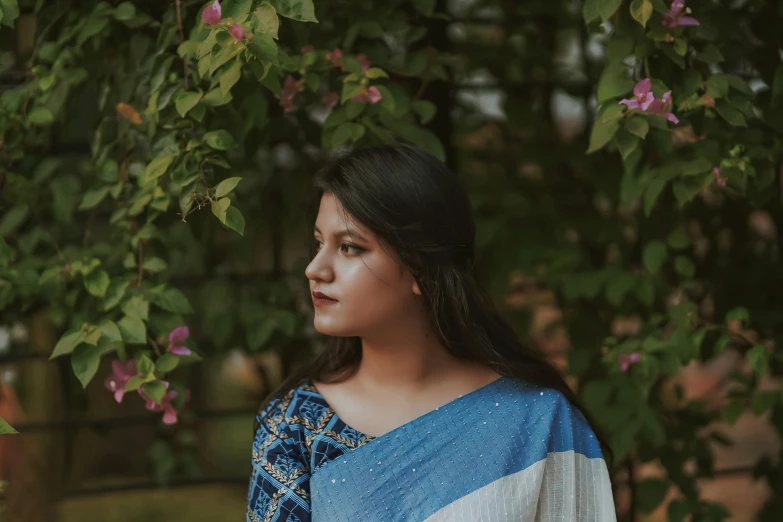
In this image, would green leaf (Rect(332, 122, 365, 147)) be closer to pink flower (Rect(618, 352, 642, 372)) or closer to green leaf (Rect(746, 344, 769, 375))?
pink flower (Rect(618, 352, 642, 372))

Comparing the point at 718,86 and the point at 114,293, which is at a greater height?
the point at 718,86

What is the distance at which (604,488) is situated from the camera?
168 centimetres

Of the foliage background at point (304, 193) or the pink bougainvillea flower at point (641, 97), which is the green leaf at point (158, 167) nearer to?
the foliage background at point (304, 193)

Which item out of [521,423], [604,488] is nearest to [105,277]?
[521,423]

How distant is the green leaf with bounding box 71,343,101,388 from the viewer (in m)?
1.61

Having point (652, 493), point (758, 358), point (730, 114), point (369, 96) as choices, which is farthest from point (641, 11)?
point (652, 493)

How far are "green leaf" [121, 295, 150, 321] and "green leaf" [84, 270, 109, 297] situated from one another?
0.05 meters

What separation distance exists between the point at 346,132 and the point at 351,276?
32 centimetres

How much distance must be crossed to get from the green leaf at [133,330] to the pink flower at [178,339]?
7 cm

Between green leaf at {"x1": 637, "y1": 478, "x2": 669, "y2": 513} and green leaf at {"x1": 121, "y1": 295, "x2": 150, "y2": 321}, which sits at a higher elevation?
green leaf at {"x1": 121, "y1": 295, "x2": 150, "y2": 321}

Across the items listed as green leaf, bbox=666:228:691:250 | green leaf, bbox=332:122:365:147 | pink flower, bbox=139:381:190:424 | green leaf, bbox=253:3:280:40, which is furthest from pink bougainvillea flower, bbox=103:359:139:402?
green leaf, bbox=666:228:691:250

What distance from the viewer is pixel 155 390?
65.0 inches

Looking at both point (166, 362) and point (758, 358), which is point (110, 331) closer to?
point (166, 362)

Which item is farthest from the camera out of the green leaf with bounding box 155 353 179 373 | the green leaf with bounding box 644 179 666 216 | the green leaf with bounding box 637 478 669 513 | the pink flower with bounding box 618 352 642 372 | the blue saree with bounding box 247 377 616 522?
the green leaf with bounding box 637 478 669 513
